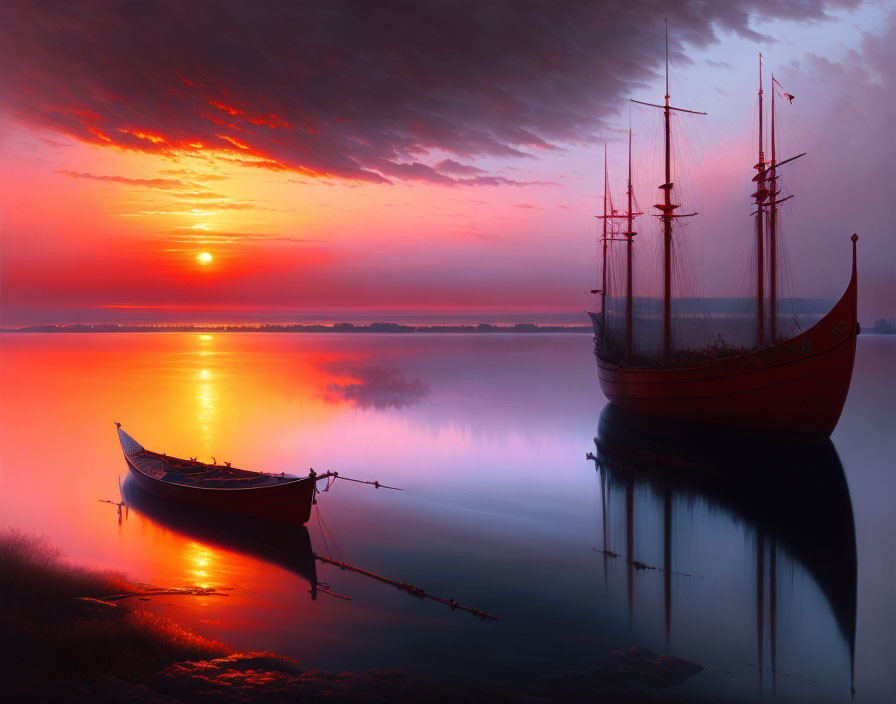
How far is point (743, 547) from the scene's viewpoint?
1870 centimetres

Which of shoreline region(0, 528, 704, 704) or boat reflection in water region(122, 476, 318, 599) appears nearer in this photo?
shoreline region(0, 528, 704, 704)

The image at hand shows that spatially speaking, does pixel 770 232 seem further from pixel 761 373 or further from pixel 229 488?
pixel 229 488

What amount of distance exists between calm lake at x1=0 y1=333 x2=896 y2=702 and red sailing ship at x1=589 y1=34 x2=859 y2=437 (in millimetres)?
1959

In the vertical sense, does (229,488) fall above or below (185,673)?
above

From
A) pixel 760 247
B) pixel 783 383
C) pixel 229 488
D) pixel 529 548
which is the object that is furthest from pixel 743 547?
pixel 760 247

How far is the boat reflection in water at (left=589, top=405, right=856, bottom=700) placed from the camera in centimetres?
1293

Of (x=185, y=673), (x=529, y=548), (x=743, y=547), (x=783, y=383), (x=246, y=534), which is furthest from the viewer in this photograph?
(x=783, y=383)

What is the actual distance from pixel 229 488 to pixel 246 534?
169 cm

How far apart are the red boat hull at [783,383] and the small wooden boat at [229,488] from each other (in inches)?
934

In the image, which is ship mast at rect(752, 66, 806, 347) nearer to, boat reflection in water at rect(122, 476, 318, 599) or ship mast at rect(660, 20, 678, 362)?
ship mast at rect(660, 20, 678, 362)

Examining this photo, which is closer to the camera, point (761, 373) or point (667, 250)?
point (761, 373)

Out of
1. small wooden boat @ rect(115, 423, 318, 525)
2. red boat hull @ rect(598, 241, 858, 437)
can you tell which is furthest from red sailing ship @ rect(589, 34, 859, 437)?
small wooden boat @ rect(115, 423, 318, 525)

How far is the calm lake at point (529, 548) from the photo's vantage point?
12156mm

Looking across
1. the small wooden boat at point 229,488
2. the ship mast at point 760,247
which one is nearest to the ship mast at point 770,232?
the ship mast at point 760,247
